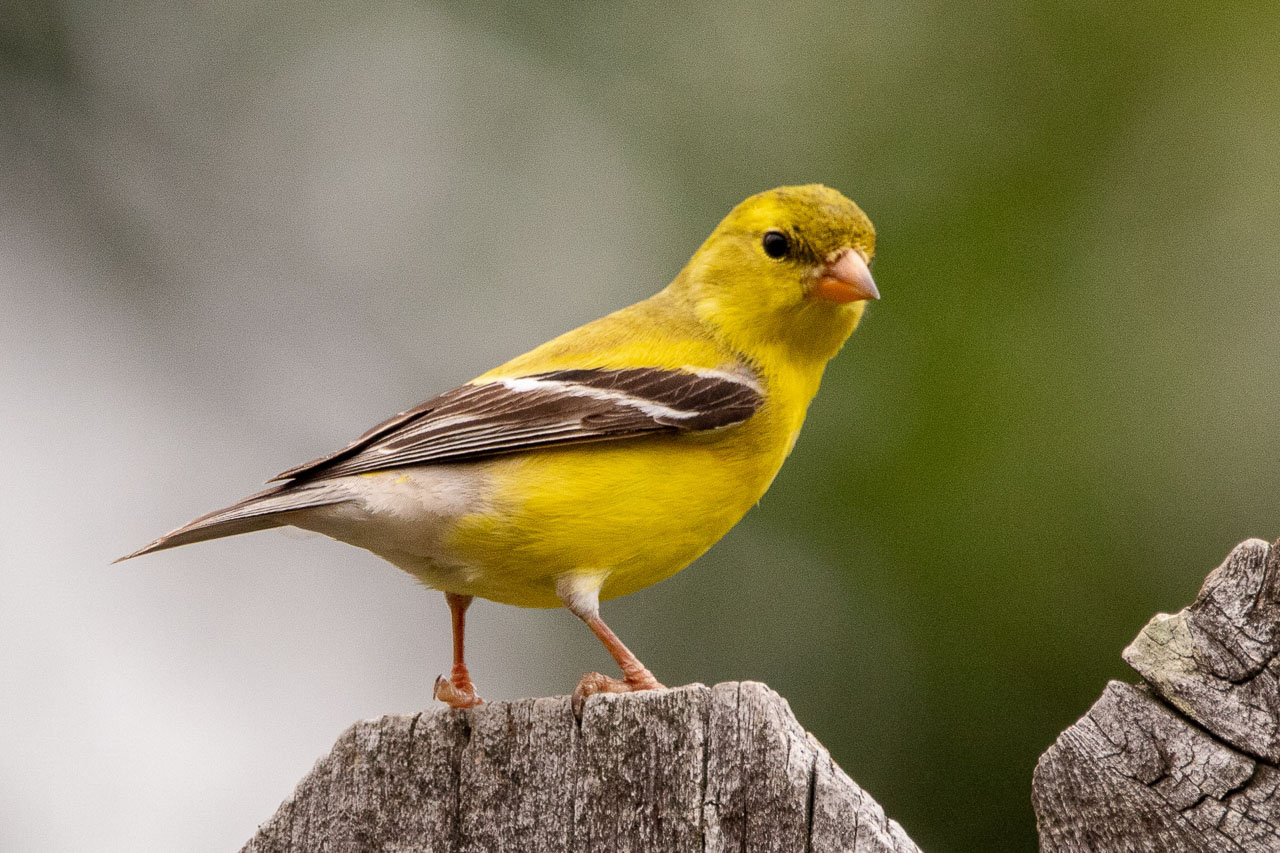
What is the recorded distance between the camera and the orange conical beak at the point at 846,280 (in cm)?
450

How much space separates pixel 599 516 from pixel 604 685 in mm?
822

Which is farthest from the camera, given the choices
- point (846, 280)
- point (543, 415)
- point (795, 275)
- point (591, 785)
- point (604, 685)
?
point (795, 275)

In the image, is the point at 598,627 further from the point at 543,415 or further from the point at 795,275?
the point at 795,275

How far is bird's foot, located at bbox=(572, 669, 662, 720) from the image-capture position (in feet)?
7.89

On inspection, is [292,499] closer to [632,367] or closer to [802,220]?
[632,367]

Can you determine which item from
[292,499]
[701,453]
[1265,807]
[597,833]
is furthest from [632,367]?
[1265,807]

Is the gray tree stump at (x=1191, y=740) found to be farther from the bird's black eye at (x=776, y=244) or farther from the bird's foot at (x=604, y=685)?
the bird's black eye at (x=776, y=244)

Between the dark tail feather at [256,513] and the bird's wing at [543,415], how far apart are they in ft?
0.29

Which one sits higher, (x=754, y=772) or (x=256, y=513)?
(x=256, y=513)

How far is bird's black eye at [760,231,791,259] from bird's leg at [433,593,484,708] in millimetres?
1764

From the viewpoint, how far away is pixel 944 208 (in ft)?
17.0

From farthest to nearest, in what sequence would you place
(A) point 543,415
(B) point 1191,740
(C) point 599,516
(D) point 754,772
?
(A) point 543,415 < (C) point 599,516 < (D) point 754,772 < (B) point 1191,740

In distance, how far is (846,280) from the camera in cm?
458

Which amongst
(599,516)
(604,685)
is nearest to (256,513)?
(599,516)
